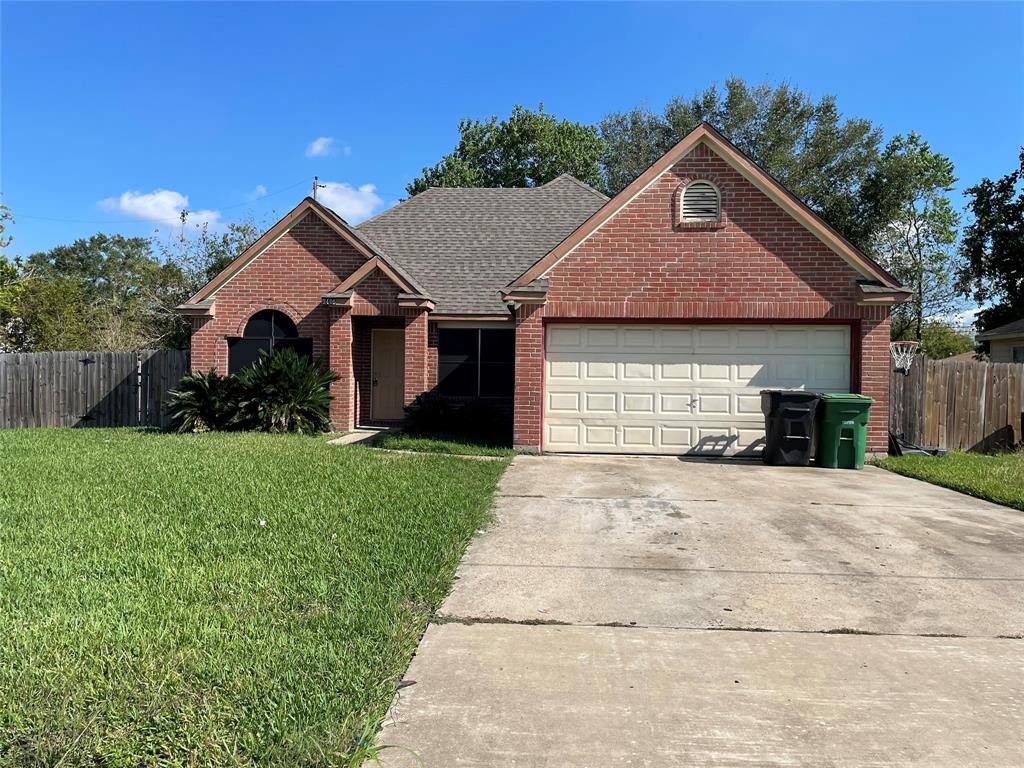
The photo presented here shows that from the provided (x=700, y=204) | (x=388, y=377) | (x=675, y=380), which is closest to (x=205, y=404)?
(x=388, y=377)

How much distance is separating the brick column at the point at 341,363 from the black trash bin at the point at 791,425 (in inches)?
341

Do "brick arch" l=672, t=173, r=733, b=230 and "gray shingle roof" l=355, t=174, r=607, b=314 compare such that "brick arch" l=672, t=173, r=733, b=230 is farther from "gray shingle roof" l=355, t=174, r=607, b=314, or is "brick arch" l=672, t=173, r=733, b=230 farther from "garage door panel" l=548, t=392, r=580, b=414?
"gray shingle roof" l=355, t=174, r=607, b=314

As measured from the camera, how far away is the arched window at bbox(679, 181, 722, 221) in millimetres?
11664

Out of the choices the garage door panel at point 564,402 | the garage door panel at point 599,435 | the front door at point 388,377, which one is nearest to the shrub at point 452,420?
the garage door panel at point 564,402

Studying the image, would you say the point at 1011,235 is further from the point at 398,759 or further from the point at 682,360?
the point at 398,759

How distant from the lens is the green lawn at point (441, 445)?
11.6 meters

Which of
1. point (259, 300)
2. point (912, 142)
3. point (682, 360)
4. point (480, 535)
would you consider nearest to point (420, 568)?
point (480, 535)

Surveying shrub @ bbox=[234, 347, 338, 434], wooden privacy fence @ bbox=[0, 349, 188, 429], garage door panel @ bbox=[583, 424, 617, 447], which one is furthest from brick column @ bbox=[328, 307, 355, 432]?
garage door panel @ bbox=[583, 424, 617, 447]

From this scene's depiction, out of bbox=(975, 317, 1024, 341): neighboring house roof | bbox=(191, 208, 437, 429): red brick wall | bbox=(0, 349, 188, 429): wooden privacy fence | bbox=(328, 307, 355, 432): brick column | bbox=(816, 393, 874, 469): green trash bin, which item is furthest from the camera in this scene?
bbox=(975, 317, 1024, 341): neighboring house roof

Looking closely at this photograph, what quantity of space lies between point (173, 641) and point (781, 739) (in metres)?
3.10

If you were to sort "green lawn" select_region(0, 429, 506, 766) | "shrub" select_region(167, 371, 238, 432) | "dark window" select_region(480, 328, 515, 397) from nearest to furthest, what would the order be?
1. "green lawn" select_region(0, 429, 506, 766)
2. "shrub" select_region(167, 371, 238, 432)
3. "dark window" select_region(480, 328, 515, 397)

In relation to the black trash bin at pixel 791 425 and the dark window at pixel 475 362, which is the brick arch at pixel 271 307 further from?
the black trash bin at pixel 791 425

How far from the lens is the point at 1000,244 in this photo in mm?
29312

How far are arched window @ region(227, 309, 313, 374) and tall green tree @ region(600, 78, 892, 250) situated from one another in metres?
21.9
